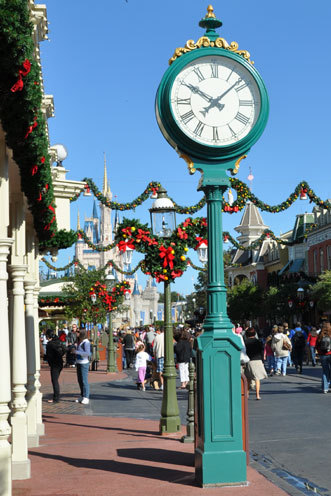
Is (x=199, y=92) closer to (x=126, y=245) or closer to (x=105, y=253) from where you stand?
(x=126, y=245)

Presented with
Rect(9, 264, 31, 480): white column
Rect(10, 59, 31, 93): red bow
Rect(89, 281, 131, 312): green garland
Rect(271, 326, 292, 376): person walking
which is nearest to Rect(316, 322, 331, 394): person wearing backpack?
Rect(271, 326, 292, 376): person walking

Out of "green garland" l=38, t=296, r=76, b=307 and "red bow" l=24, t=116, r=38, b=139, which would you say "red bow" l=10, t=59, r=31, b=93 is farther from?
"green garland" l=38, t=296, r=76, b=307

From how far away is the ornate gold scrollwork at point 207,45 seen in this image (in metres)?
8.05

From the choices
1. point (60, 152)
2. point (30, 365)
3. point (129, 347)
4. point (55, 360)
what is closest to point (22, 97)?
point (30, 365)

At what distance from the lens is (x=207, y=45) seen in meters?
8.12

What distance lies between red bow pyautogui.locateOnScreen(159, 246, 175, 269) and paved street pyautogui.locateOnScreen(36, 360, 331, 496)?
3.17 meters

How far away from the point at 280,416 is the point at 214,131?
7.74 metres

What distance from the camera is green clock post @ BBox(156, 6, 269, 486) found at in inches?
301

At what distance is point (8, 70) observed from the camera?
536 cm

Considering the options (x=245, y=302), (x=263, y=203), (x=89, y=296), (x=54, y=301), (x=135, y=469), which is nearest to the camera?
(x=135, y=469)

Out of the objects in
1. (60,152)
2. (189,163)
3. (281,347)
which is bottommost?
(281,347)

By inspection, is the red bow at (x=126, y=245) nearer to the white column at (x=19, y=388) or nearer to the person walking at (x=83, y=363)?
the white column at (x=19, y=388)

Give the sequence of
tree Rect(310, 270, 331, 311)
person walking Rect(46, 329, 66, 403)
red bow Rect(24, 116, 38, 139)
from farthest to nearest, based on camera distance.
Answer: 1. tree Rect(310, 270, 331, 311)
2. person walking Rect(46, 329, 66, 403)
3. red bow Rect(24, 116, 38, 139)

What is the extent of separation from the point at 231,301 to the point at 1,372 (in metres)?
64.7
